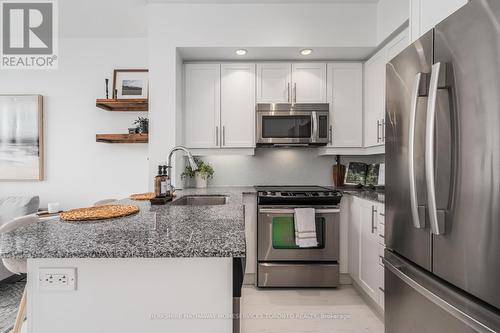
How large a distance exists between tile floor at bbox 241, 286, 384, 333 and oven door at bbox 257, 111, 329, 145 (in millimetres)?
1532

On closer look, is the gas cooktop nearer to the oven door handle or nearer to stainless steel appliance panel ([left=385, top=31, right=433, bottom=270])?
the oven door handle

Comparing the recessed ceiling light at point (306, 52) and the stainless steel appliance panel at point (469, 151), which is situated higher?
the recessed ceiling light at point (306, 52)

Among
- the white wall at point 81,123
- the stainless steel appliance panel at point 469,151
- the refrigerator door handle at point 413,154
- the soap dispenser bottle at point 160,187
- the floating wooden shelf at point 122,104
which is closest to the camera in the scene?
the stainless steel appliance panel at point 469,151

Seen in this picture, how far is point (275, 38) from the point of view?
2805mm

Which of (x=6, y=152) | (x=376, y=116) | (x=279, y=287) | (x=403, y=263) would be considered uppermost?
(x=376, y=116)

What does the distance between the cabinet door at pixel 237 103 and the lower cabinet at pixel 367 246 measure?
4.31 ft

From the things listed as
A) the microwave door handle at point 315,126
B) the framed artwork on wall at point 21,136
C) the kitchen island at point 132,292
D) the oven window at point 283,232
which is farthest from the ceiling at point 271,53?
the kitchen island at point 132,292

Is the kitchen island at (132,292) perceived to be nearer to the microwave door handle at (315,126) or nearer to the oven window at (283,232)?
the oven window at (283,232)

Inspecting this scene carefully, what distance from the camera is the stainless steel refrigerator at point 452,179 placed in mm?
851

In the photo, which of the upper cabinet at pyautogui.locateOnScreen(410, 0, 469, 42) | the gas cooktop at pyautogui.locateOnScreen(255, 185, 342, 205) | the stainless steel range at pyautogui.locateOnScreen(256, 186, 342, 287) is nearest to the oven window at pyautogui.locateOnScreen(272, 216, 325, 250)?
the stainless steel range at pyautogui.locateOnScreen(256, 186, 342, 287)

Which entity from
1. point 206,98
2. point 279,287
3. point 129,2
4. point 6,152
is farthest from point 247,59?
point 6,152

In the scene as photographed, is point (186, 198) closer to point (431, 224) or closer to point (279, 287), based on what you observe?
point (279, 287)

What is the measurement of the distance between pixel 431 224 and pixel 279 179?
2447mm

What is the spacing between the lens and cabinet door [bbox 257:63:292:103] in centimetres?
311
